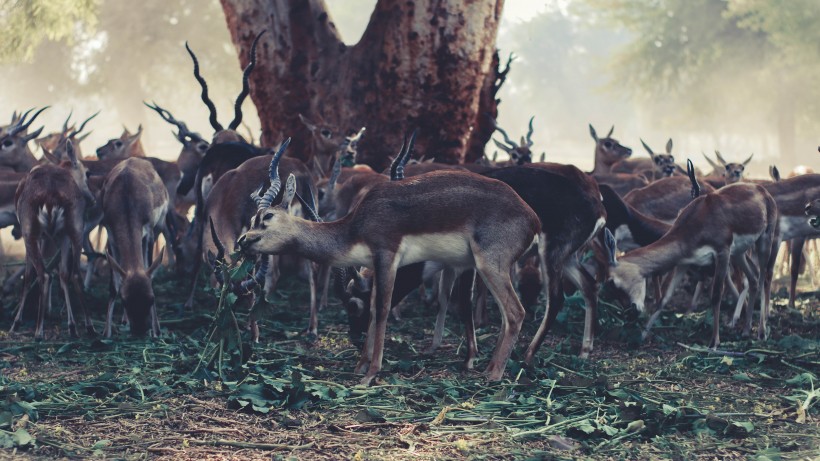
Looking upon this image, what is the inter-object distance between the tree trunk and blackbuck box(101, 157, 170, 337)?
385 centimetres

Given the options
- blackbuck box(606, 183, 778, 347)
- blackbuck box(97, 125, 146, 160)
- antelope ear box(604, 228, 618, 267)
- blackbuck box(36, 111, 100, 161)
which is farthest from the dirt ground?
blackbuck box(97, 125, 146, 160)

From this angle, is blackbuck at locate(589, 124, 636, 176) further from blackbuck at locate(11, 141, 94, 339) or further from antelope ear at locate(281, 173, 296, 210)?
antelope ear at locate(281, 173, 296, 210)

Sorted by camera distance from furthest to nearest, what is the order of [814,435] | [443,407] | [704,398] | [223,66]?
[223,66] < [704,398] < [443,407] < [814,435]

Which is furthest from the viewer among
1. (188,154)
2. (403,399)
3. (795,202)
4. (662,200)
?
(188,154)

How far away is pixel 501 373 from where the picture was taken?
690 cm

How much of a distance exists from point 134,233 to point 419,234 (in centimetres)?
305

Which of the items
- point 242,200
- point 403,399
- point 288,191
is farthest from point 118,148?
point 403,399

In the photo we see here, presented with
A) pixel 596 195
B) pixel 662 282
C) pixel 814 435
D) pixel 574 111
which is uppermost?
pixel 574 111

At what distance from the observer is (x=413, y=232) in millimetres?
6703

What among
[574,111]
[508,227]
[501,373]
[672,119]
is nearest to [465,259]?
[508,227]

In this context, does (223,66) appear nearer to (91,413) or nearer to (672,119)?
(672,119)

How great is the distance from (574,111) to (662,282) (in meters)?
79.1

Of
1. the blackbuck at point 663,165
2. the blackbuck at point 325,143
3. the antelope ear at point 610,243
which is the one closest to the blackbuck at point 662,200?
the antelope ear at point 610,243

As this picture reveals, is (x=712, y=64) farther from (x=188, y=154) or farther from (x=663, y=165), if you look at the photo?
(x=188, y=154)
